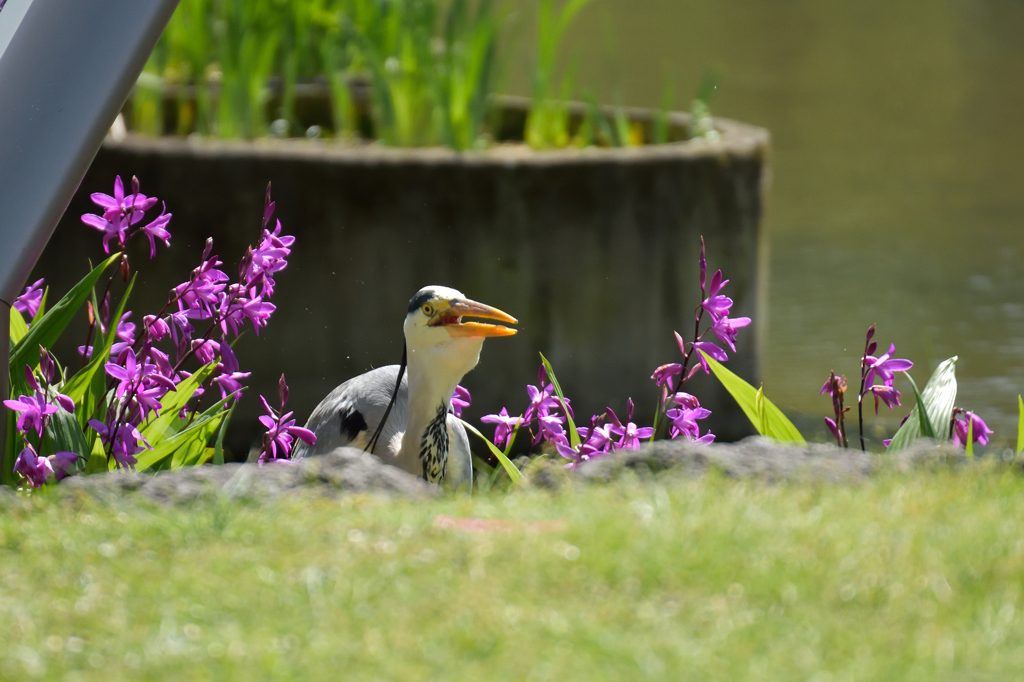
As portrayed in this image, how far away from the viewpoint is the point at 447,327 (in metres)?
2.98

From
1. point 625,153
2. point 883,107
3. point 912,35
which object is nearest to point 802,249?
point 625,153

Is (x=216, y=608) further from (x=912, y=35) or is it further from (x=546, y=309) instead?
(x=912, y=35)

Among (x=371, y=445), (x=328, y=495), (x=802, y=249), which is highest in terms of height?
(x=328, y=495)

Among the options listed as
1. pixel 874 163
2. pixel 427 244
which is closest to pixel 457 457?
pixel 427 244

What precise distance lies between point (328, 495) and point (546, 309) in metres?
2.76

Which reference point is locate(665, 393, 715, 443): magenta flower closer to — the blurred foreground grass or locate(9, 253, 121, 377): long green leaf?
the blurred foreground grass

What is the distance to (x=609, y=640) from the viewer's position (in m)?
1.59

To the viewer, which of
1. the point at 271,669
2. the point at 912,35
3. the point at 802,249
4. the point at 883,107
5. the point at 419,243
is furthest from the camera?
the point at 912,35

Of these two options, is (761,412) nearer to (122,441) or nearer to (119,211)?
(122,441)

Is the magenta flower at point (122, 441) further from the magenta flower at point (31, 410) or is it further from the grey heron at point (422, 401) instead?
the grey heron at point (422, 401)

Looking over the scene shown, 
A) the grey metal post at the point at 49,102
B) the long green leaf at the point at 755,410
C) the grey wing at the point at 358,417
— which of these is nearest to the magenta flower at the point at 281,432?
the grey wing at the point at 358,417

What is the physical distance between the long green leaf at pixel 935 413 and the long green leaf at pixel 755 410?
0.74ft

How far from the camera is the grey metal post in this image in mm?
2305

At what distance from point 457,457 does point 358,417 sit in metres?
0.27
